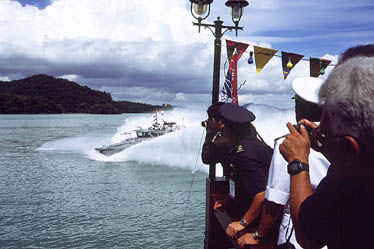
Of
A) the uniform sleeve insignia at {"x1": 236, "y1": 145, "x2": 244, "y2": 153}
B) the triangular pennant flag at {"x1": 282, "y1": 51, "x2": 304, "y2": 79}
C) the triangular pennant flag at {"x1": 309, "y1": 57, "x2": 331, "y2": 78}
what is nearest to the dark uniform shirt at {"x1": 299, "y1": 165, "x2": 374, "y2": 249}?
the uniform sleeve insignia at {"x1": 236, "y1": 145, "x2": 244, "y2": 153}

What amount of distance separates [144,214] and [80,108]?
530 feet

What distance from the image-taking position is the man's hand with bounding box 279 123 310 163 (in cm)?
158

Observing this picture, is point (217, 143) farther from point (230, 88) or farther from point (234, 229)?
point (230, 88)

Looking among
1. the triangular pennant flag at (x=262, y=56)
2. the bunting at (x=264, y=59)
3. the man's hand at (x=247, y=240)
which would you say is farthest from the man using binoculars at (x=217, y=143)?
the triangular pennant flag at (x=262, y=56)

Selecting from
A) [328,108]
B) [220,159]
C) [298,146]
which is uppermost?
[328,108]

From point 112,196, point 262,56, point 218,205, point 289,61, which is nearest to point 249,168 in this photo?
point 218,205

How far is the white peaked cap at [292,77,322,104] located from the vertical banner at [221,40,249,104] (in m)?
4.28

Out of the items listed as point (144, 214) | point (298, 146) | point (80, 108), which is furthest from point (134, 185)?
point (80, 108)

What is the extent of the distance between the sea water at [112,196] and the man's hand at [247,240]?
397cm

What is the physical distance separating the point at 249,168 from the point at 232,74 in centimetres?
443

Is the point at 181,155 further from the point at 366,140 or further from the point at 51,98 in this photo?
the point at 51,98

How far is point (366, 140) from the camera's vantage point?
1.08m

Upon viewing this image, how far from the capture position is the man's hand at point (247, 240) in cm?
229

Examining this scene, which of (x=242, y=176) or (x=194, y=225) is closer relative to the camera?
(x=242, y=176)
